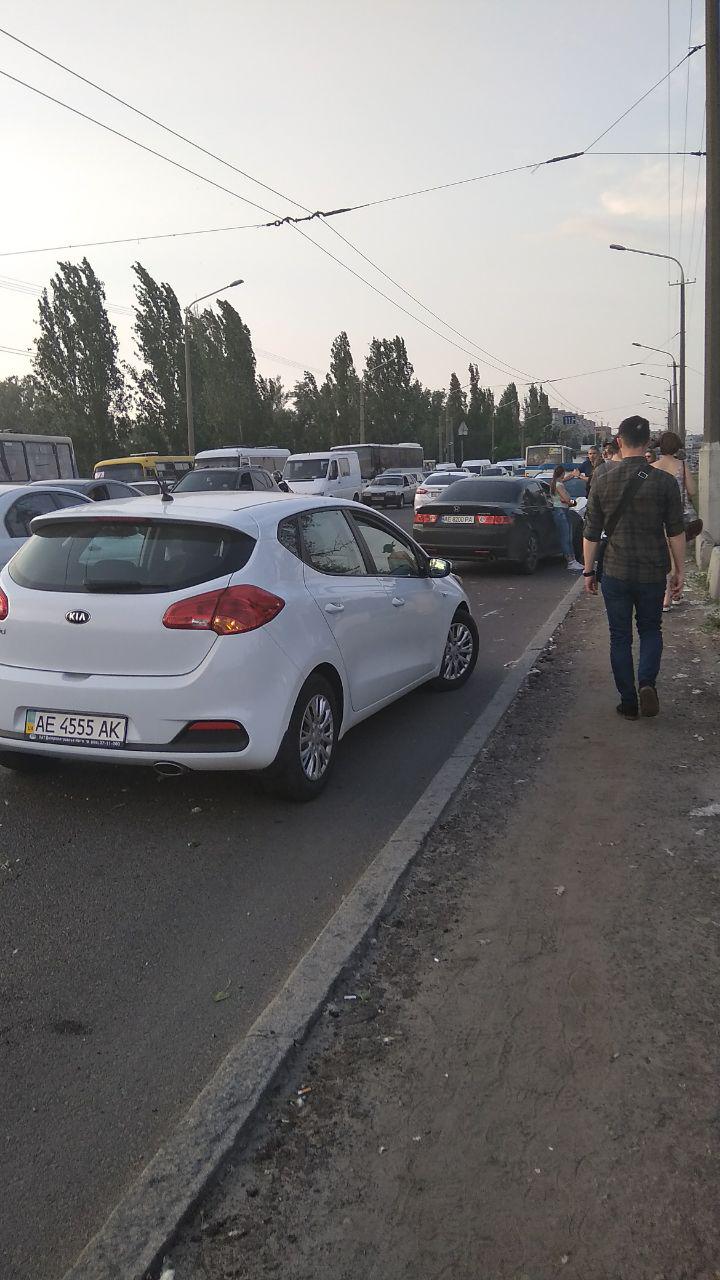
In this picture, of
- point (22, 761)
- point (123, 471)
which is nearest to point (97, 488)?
point (22, 761)

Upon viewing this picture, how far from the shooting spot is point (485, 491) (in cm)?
1598

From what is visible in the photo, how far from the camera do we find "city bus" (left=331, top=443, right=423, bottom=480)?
5109 centimetres

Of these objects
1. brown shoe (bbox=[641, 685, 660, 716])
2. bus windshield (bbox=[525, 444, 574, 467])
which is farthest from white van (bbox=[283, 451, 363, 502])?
brown shoe (bbox=[641, 685, 660, 716])

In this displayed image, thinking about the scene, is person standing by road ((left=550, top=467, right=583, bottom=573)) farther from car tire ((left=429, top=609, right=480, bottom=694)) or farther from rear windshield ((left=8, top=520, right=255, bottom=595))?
rear windshield ((left=8, top=520, right=255, bottom=595))

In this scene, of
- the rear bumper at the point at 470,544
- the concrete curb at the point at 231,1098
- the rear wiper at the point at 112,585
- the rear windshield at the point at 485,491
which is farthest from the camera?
the rear windshield at the point at 485,491

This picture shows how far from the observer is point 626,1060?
294 centimetres

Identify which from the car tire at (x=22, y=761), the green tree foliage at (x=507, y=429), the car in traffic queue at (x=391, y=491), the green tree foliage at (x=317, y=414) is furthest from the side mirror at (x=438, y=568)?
the green tree foliage at (x=507, y=429)

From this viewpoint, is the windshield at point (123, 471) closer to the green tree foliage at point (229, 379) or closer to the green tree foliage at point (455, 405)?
the green tree foliage at point (229, 379)

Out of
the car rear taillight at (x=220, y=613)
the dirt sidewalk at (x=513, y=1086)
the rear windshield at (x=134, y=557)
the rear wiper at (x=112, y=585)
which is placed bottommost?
the dirt sidewalk at (x=513, y=1086)

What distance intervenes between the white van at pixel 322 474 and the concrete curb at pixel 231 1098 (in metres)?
27.6

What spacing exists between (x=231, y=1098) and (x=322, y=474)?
3006cm

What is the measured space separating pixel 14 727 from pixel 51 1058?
2.13m

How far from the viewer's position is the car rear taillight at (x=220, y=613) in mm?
4609

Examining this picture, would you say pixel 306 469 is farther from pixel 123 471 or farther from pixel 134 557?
pixel 134 557
